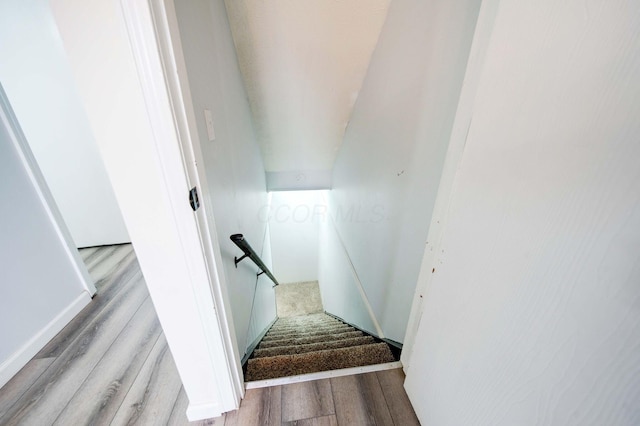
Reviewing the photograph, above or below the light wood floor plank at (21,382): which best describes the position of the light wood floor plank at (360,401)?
above

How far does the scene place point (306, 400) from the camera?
3.48 ft

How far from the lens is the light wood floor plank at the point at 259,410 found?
0.99 meters

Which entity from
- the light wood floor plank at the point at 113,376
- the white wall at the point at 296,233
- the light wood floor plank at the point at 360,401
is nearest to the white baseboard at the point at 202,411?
the light wood floor plank at the point at 113,376

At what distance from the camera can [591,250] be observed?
1.29ft

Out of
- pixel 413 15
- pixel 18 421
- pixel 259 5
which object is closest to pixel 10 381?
pixel 18 421

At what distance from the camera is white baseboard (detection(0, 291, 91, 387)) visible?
1244mm

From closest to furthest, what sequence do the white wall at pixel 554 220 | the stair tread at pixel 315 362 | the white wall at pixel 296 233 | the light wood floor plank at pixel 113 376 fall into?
the white wall at pixel 554 220 → the light wood floor plank at pixel 113 376 → the stair tread at pixel 315 362 → the white wall at pixel 296 233

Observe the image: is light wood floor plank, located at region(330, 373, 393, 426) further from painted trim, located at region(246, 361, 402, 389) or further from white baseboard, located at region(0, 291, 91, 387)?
white baseboard, located at region(0, 291, 91, 387)

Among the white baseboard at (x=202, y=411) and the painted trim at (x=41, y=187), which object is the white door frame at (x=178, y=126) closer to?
the white baseboard at (x=202, y=411)

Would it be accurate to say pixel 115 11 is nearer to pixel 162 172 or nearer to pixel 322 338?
pixel 162 172

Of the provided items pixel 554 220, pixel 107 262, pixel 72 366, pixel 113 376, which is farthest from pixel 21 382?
pixel 554 220

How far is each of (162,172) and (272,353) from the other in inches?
54.3

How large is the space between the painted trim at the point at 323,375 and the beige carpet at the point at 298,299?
10.5ft

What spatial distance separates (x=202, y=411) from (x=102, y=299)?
151 cm
